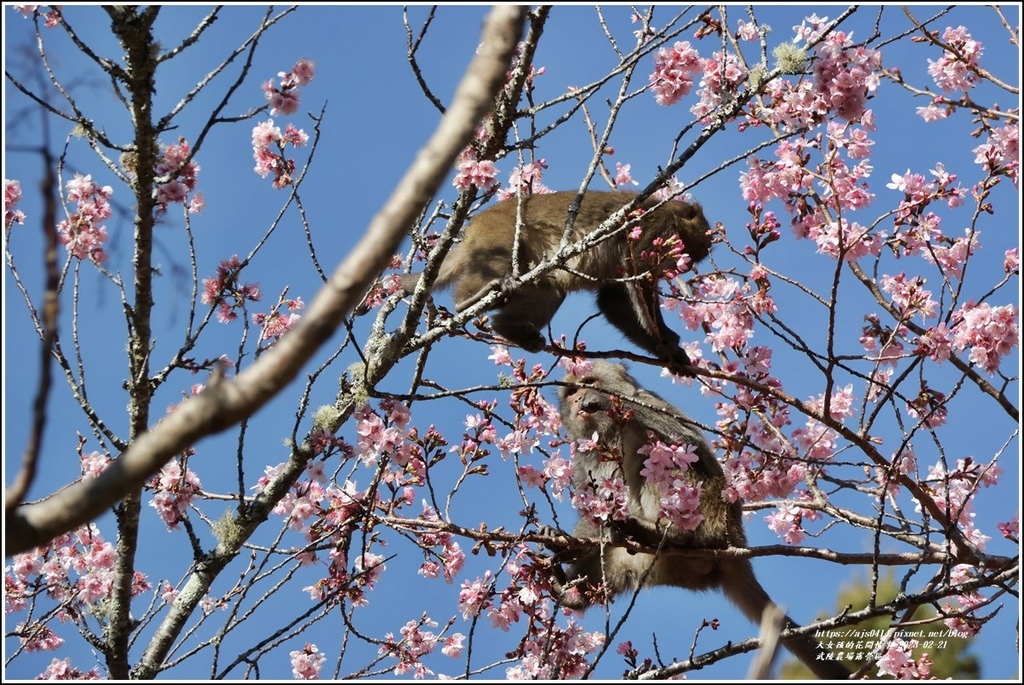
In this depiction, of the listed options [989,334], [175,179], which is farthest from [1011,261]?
[175,179]

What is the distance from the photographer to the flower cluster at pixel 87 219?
4.82 metres

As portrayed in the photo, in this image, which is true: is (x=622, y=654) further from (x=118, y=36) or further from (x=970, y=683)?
(x=118, y=36)

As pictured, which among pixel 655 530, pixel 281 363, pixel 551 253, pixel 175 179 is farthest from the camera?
pixel 551 253

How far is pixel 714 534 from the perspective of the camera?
5.93 m

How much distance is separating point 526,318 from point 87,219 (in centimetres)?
240

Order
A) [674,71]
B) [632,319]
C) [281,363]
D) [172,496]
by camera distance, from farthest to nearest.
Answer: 1. [632,319]
2. [674,71]
3. [172,496]
4. [281,363]

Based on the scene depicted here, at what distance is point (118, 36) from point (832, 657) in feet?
16.1

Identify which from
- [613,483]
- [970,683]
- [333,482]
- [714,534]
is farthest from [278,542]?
[970,683]

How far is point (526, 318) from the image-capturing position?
5.37 m

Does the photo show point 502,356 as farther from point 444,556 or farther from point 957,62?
point 957,62

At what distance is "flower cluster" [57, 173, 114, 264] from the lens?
482 centimetres

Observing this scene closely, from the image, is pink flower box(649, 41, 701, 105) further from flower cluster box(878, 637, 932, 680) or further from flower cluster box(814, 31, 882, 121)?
flower cluster box(878, 637, 932, 680)

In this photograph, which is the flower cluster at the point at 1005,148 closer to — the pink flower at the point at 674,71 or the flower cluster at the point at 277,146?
the pink flower at the point at 674,71

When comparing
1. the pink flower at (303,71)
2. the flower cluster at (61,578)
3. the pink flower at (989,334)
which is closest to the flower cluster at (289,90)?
the pink flower at (303,71)
